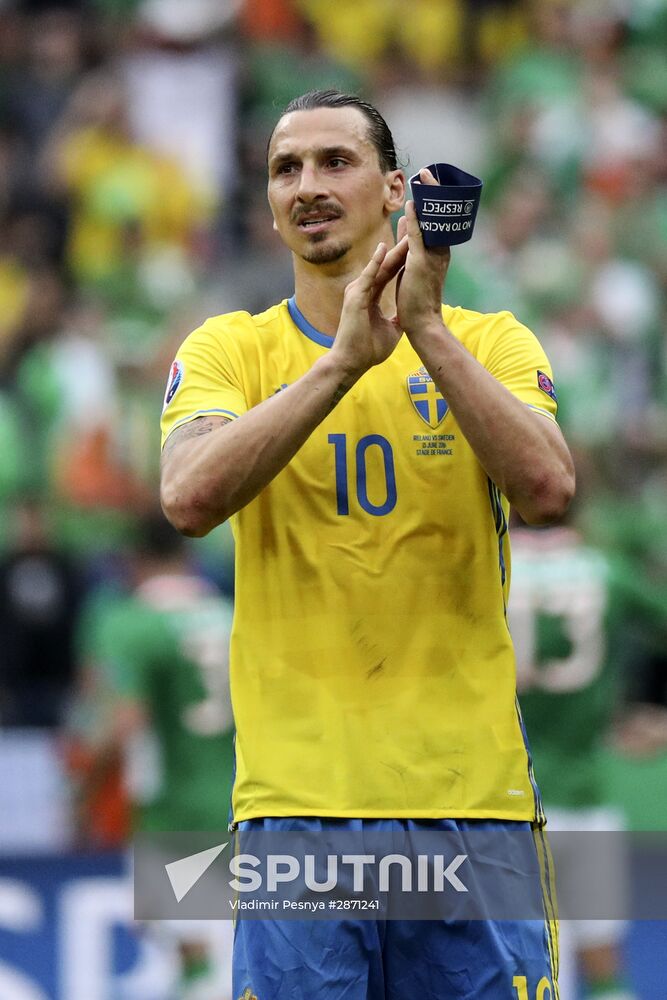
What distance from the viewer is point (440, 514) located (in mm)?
3711

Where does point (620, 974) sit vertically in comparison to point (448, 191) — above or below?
below

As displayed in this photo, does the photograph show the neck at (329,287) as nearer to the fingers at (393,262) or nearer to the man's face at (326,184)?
the man's face at (326,184)

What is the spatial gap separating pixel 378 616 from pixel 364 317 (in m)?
0.66

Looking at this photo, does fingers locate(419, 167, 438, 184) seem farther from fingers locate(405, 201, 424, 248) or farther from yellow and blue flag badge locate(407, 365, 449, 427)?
yellow and blue flag badge locate(407, 365, 449, 427)

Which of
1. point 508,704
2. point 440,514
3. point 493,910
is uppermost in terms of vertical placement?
point 440,514

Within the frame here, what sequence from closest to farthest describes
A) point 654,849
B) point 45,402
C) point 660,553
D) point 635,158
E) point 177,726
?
point 177,726, point 654,849, point 660,553, point 45,402, point 635,158

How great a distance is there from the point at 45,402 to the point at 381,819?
7030 mm

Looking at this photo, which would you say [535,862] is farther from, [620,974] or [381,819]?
[620,974]

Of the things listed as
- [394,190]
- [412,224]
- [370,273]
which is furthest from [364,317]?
[394,190]

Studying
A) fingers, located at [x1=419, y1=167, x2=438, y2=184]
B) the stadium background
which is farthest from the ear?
the stadium background

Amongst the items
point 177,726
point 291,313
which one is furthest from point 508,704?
point 177,726

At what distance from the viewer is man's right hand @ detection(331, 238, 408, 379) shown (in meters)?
3.46

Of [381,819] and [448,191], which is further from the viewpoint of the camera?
[381,819]

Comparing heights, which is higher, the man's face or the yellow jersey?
the man's face
